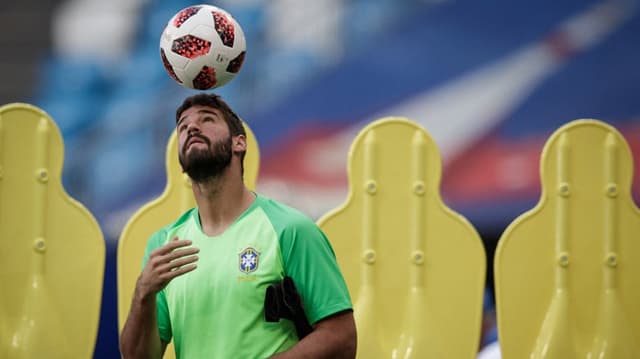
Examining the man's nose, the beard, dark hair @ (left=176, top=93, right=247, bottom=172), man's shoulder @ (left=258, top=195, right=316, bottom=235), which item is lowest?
man's shoulder @ (left=258, top=195, right=316, bottom=235)

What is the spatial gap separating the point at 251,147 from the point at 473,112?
2.16m

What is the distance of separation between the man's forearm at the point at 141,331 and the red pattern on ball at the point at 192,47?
0.91 meters

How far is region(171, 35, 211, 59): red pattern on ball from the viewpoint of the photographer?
15.2 feet

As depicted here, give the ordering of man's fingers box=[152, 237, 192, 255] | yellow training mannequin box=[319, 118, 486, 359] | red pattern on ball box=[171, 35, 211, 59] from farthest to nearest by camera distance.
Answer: yellow training mannequin box=[319, 118, 486, 359]
red pattern on ball box=[171, 35, 211, 59]
man's fingers box=[152, 237, 192, 255]

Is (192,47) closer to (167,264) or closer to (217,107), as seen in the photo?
(217,107)

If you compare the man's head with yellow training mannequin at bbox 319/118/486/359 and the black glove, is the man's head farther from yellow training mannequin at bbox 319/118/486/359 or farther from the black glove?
yellow training mannequin at bbox 319/118/486/359

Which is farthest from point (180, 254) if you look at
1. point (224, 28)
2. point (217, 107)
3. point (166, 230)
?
point (224, 28)

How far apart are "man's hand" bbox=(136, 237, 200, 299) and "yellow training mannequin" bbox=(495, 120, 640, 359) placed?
1333mm

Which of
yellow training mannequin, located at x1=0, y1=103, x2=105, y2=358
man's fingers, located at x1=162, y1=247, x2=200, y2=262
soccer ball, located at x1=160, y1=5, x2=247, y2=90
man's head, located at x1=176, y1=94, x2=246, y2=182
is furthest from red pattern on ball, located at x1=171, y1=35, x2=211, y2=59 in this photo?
man's fingers, located at x1=162, y1=247, x2=200, y2=262

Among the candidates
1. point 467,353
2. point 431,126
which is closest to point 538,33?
point 431,126

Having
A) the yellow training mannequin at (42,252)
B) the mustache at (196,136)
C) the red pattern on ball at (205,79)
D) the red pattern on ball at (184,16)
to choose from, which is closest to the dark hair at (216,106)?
the mustache at (196,136)

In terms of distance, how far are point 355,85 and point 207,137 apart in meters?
2.56

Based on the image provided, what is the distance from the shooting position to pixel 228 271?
4.22 m

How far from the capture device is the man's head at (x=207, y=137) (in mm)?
4270
